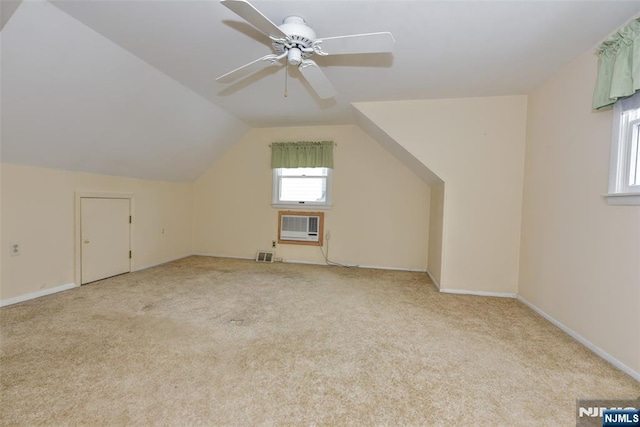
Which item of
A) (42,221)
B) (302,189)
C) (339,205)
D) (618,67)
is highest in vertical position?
(618,67)

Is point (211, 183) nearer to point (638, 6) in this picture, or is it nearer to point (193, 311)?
point (193, 311)

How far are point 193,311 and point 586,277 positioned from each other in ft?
10.8

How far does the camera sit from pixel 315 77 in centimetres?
217

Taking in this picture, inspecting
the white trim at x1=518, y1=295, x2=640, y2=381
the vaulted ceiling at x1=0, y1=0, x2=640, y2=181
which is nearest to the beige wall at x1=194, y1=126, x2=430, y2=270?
the vaulted ceiling at x1=0, y1=0, x2=640, y2=181

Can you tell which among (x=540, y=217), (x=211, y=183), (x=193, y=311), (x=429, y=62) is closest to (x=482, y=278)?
(x=540, y=217)

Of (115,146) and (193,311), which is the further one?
(115,146)

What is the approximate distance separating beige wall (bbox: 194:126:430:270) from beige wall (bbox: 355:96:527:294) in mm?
1011

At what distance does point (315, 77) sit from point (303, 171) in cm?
259

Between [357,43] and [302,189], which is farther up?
[357,43]

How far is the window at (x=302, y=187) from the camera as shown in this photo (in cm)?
463

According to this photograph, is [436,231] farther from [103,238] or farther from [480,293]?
[103,238]

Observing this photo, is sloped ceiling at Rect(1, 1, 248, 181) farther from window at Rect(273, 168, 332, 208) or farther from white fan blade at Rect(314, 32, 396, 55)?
white fan blade at Rect(314, 32, 396, 55)

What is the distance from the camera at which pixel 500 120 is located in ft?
10.2

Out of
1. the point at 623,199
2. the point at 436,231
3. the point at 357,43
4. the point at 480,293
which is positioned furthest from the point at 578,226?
the point at 357,43
